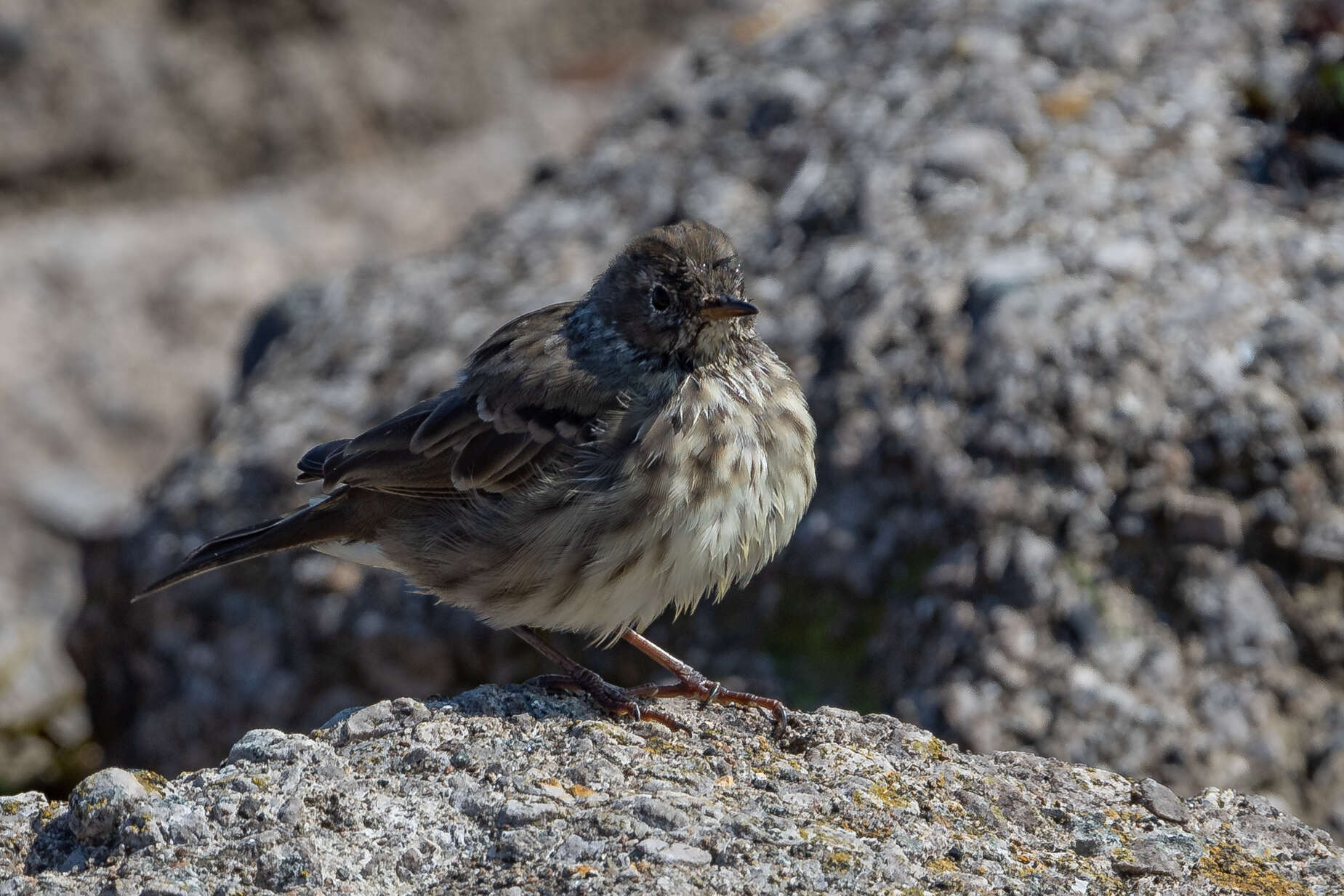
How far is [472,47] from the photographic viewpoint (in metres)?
10.1

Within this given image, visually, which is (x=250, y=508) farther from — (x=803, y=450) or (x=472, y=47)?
(x=472, y=47)

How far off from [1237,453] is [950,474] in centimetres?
111

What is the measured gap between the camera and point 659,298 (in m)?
4.82

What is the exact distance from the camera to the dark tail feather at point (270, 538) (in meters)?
5.06

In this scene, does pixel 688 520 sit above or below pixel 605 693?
above

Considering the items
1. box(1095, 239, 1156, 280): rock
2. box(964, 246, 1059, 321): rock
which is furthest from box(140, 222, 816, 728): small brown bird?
box(1095, 239, 1156, 280): rock

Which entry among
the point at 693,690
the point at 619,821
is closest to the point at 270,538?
the point at 693,690

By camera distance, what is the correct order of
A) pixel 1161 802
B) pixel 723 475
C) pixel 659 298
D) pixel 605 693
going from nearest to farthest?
pixel 1161 802 → pixel 605 693 → pixel 723 475 → pixel 659 298

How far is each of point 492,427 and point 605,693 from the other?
1.10 metres

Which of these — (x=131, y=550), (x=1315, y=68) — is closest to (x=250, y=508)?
(x=131, y=550)

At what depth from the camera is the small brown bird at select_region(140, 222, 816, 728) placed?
4.45 m

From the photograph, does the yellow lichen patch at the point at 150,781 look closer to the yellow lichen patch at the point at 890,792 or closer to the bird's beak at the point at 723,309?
the yellow lichen patch at the point at 890,792

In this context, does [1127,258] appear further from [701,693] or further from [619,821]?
[619,821]

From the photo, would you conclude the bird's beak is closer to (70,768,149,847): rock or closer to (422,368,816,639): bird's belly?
(422,368,816,639): bird's belly
